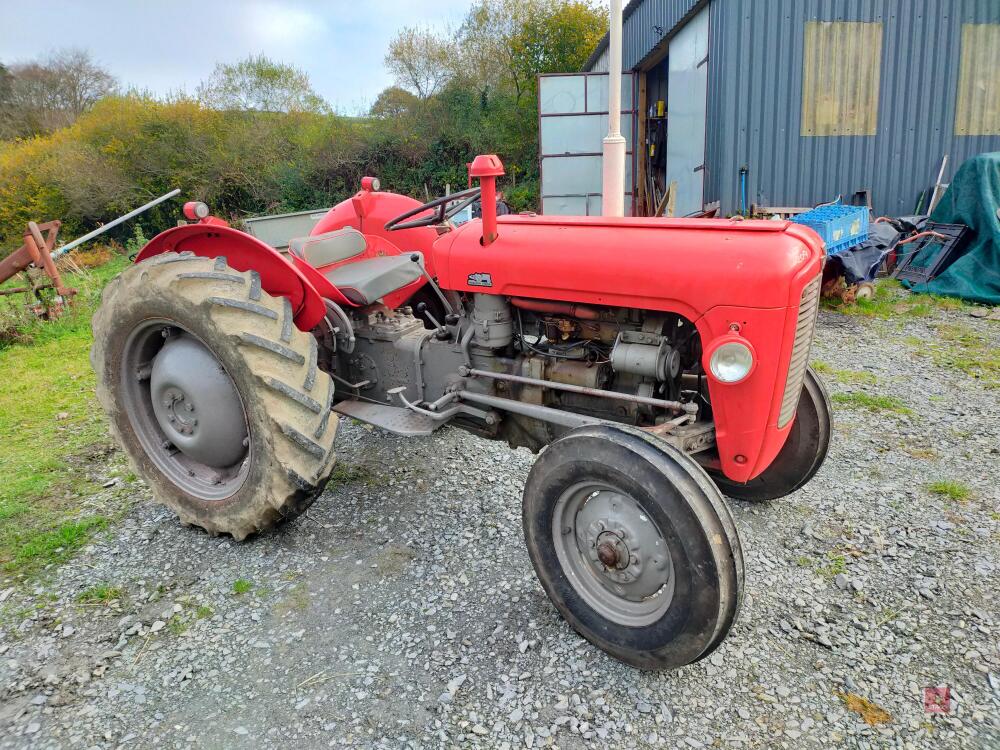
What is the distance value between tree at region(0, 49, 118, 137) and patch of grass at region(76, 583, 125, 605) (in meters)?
21.2

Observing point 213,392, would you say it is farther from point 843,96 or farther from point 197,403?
point 843,96

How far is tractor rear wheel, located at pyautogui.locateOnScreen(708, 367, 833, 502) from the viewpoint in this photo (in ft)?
8.57

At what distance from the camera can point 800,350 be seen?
7.09ft

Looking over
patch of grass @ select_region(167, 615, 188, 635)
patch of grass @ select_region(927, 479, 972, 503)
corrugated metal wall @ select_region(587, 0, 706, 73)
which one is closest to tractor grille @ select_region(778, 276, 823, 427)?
patch of grass @ select_region(927, 479, 972, 503)

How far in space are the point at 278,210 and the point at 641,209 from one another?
352 inches

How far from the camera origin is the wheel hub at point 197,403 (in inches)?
104

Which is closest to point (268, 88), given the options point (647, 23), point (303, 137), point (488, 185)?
point (303, 137)

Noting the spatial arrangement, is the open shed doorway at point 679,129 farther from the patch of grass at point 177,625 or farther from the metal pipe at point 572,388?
the patch of grass at point 177,625

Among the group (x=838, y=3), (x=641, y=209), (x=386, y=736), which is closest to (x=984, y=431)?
(x=386, y=736)

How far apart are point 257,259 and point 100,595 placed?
4.63ft

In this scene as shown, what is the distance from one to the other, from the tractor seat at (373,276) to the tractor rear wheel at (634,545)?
139 cm

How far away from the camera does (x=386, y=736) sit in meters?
1.82

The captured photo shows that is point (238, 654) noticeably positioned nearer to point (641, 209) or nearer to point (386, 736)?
point (386, 736)

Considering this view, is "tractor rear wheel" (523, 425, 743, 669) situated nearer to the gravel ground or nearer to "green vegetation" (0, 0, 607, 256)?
the gravel ground
